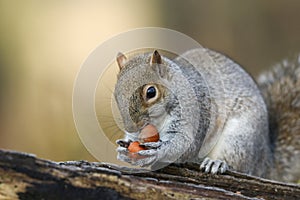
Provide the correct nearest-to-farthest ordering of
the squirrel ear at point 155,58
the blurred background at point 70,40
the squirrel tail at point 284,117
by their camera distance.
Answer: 1. the squirrel ear at point 155,58
2. the squirrel tail at point 284,117
3. the blurred background at point 70,40

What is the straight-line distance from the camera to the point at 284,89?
3.07m

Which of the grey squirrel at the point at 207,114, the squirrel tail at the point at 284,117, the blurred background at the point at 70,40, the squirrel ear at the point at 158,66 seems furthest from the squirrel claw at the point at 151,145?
the blurred background at the point at 70,40

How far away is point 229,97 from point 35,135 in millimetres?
2034

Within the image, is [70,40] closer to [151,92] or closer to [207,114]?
[207,114]

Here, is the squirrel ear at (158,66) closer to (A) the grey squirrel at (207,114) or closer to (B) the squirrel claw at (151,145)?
(A) the grey squirrel at (207,114)

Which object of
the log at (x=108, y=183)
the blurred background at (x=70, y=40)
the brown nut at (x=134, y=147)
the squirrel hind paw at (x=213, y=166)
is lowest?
the log at (x=108, y=183)

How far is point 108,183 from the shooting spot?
187cm

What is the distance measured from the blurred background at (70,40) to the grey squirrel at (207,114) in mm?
1538

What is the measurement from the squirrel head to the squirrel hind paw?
0.74 ft

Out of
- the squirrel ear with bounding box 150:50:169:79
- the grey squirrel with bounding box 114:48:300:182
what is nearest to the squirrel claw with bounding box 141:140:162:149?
the grey squirrel with bounding box 114:48:300:182

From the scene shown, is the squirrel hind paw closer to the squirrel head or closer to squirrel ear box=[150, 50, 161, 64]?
the squirrel head

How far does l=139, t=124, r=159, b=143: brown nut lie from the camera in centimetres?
226

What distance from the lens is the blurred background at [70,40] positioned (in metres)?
4.33

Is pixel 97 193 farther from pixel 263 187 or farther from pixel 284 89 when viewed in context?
pixel 284 89
